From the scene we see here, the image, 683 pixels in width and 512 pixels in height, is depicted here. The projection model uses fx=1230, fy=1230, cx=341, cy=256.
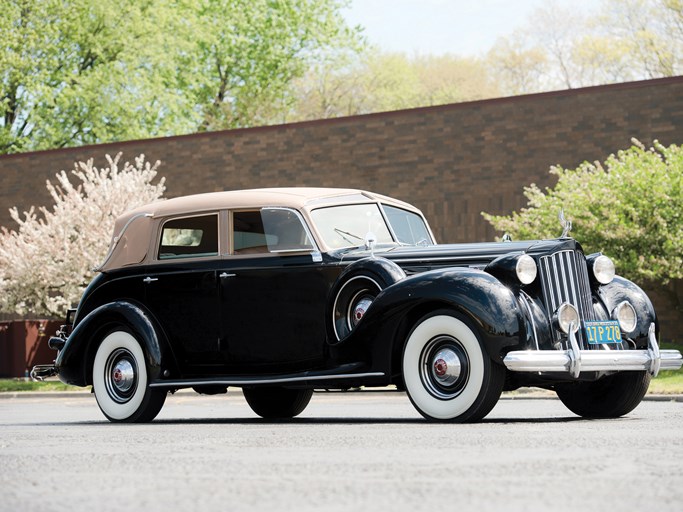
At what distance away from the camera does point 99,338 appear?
1234 centimetres

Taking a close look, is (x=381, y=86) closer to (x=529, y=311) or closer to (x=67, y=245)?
(x=67, y=245)

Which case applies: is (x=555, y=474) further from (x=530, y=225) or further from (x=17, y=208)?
(x=17, y=208)

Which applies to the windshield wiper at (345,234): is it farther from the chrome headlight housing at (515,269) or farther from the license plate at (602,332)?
the license plate at (602,332)

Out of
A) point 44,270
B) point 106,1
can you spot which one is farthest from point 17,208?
point 106,1

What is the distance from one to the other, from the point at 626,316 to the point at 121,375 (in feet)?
16.0

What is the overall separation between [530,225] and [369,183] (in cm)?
549

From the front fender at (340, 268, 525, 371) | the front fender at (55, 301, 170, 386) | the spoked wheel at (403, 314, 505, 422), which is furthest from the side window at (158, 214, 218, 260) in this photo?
the spoked wheel at (403, 314, 505, 422)

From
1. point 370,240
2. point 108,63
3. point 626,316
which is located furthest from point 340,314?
point 108,63

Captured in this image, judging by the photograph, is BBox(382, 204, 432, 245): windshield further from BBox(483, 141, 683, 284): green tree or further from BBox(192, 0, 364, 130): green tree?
BBox(192, 0, 364, 130): green tree

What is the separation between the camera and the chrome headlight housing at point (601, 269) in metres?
11.0

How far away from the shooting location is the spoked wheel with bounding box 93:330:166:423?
39.0 ft

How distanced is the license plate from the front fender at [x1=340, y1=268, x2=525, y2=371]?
2.71 feet

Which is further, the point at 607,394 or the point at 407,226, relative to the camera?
the point at 407,226

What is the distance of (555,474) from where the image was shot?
655 centimetres
